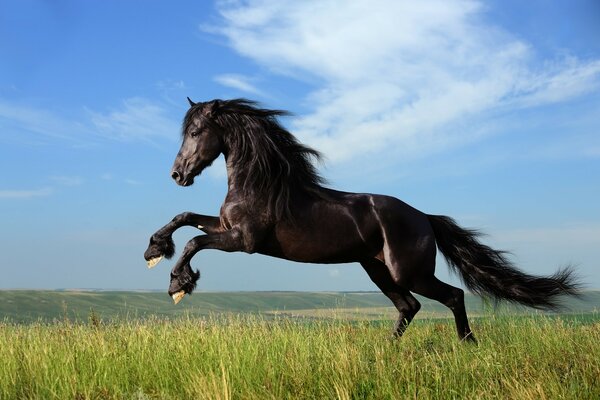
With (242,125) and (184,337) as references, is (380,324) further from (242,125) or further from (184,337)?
(242,125)

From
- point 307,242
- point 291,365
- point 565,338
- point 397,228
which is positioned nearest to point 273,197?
point 307,242

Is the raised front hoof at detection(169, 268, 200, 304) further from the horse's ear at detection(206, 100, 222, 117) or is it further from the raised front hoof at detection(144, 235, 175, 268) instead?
the horse's ear at detection(206, 100, 222, 117)

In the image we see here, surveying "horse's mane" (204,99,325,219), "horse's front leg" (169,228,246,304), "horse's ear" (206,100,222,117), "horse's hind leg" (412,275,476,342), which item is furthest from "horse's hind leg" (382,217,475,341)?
"horse's ear" (206,100,222,117)

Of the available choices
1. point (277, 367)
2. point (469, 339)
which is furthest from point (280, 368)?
point (469, 339)

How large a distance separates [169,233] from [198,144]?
1.05 meters

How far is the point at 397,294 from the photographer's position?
8.62m

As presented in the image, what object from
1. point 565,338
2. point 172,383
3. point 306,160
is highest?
point 306,160

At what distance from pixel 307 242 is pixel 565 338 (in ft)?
11.2

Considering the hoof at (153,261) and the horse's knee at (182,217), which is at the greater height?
the horse's knee at (182,217)

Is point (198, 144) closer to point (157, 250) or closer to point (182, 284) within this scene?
point (157, 250)

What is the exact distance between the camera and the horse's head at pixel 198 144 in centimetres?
773

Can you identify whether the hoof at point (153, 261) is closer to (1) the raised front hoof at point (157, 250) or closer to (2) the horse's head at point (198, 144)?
(1) the raised front hoof at point (157, 250)

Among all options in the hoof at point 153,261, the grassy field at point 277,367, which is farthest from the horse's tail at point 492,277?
the hoof at point 153,261

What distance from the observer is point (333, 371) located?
563 cm
